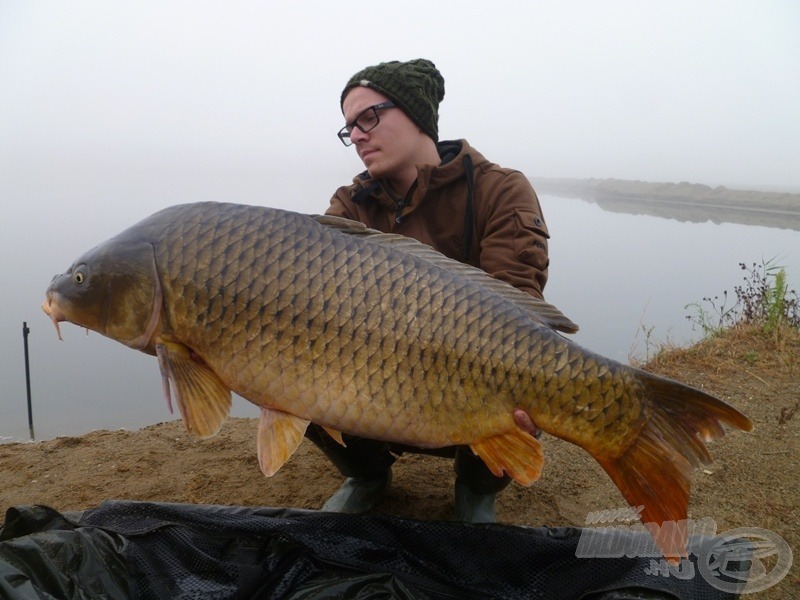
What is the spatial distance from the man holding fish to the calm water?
199cm

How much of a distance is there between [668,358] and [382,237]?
2.70m

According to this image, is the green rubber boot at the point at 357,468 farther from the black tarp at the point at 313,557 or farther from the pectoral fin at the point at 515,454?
the pectoral fin at the point at 515,454

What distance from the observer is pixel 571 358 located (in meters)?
1.20

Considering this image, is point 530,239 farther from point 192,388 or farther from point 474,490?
point 192,388

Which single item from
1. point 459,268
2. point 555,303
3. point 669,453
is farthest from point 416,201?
point 555,303

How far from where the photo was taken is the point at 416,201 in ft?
5.89

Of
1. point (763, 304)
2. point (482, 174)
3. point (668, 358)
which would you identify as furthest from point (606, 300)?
point (482, 174)

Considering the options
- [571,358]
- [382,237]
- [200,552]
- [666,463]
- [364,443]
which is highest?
[382,237]

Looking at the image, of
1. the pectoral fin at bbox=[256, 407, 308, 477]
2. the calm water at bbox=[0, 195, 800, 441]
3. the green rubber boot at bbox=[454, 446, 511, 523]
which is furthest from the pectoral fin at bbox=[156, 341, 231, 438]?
the calm water at bbox=[0, 195, 800, 441]

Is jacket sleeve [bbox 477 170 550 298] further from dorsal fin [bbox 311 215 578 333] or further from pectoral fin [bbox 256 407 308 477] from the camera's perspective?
pectoral fin [bbox 256 407 308 477]

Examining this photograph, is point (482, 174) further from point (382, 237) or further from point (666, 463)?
point (666, 463)

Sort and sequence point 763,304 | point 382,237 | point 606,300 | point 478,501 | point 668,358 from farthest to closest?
point 606,300, point 763,304, point 668,358, point 478,501, point 382,237

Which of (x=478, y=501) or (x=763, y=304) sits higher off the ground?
(x=763, y=304)

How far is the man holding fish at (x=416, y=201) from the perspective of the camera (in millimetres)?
1691
